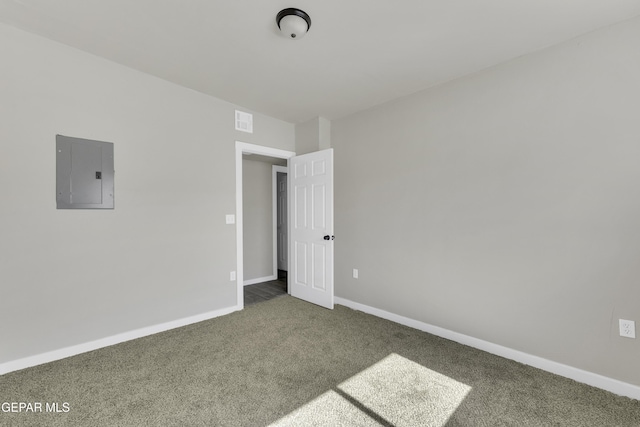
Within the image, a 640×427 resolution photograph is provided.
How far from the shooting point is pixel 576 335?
6.69 feet

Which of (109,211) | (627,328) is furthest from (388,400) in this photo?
(109,211)

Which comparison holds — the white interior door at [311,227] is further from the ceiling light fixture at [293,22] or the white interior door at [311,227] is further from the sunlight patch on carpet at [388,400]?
the ceiling light fixture at [293,22]

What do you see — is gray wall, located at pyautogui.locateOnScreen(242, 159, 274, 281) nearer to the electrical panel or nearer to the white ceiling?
the white ceiling

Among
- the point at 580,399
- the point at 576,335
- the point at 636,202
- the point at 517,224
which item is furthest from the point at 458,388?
the point at 636,202

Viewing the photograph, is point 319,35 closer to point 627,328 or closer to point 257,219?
point 627,328

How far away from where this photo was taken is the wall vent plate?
3.44 metres

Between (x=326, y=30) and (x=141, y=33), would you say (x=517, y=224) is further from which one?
(x=141, y=33)

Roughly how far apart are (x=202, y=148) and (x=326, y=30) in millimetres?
1907

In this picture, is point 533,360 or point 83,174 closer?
point 533,360

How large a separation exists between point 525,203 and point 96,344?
3.94 m

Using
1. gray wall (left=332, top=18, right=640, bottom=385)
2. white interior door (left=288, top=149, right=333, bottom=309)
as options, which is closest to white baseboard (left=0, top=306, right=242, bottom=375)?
white interior door (left=288, top=149, right=333, bottom=309)

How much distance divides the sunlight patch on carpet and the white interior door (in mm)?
1487

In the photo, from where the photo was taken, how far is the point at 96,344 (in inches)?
97.3

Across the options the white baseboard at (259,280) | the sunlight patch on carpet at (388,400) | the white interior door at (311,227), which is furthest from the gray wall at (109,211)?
the sunlight patch on carpet at (388,400)
